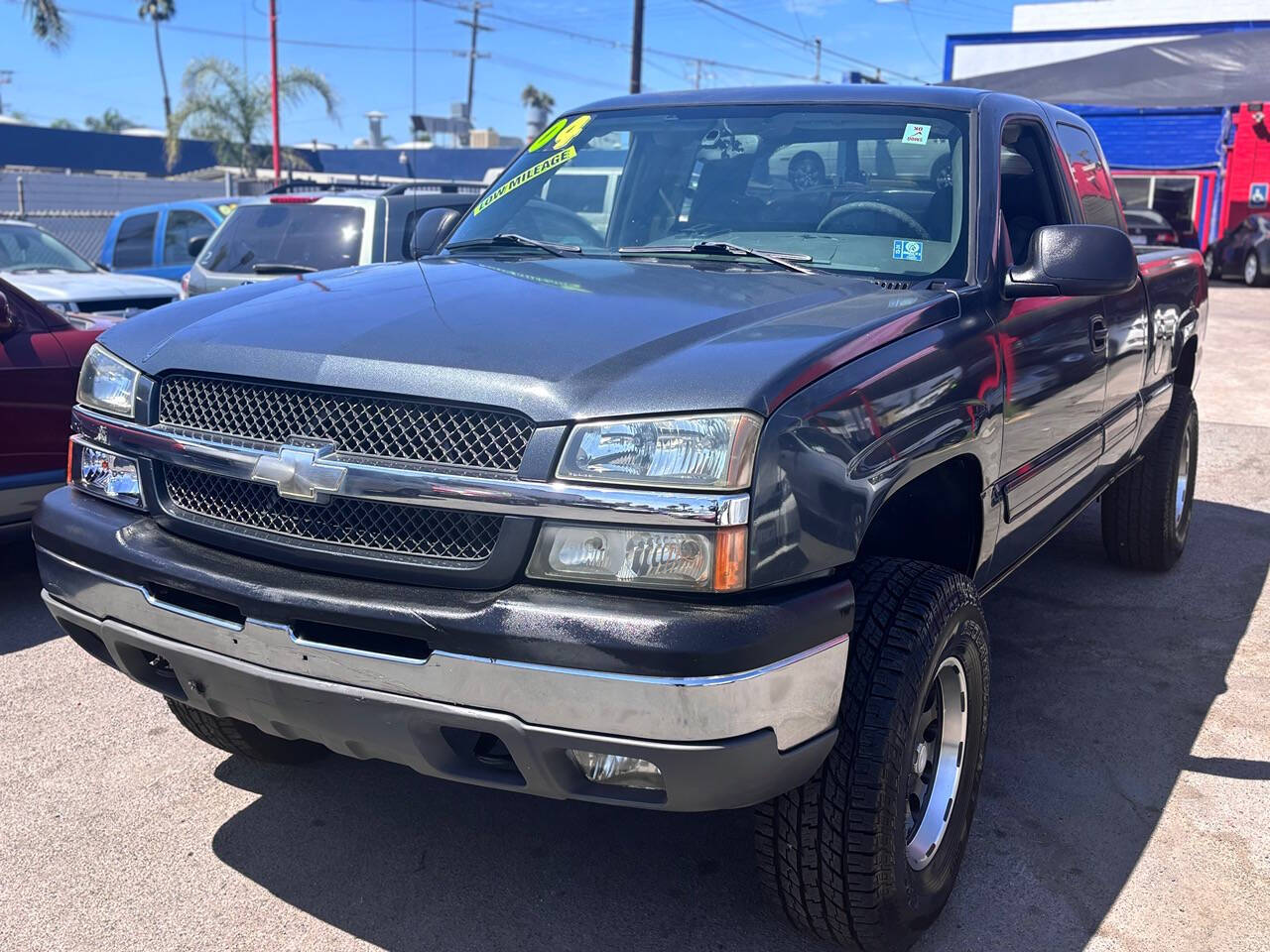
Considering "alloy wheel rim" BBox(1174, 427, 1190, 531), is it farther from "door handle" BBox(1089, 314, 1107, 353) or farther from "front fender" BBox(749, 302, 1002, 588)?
"front fender" BBox(749, 302, 1002, 588)

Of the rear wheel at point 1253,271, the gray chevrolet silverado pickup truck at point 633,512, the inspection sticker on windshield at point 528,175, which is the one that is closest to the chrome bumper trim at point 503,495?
the gray chevrolet silverado pickup truck at point 633,512

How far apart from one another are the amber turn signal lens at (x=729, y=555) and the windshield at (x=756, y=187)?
1347 millimetres

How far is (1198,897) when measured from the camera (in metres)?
2.96

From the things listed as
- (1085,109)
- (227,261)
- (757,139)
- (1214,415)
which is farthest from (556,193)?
(1085,109)

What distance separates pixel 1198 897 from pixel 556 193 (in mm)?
2690

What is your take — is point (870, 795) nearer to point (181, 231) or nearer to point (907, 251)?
point (907, 251)

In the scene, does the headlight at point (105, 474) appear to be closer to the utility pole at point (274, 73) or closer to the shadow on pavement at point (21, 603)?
the shadow on pavement at point (21, 603)

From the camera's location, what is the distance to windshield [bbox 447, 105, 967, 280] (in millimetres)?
3398

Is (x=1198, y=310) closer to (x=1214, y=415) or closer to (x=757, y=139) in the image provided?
(x=757, y=139)

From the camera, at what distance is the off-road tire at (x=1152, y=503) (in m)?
5.30

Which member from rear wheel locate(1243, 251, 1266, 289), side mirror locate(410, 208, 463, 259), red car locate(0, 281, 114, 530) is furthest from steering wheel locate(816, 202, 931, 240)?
rear wheel locate(1243, 251, 1266, 289)

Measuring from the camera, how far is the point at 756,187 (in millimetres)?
3617

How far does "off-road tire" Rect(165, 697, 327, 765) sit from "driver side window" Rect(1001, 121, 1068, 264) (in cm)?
262

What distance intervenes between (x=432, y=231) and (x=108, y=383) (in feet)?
5.29
